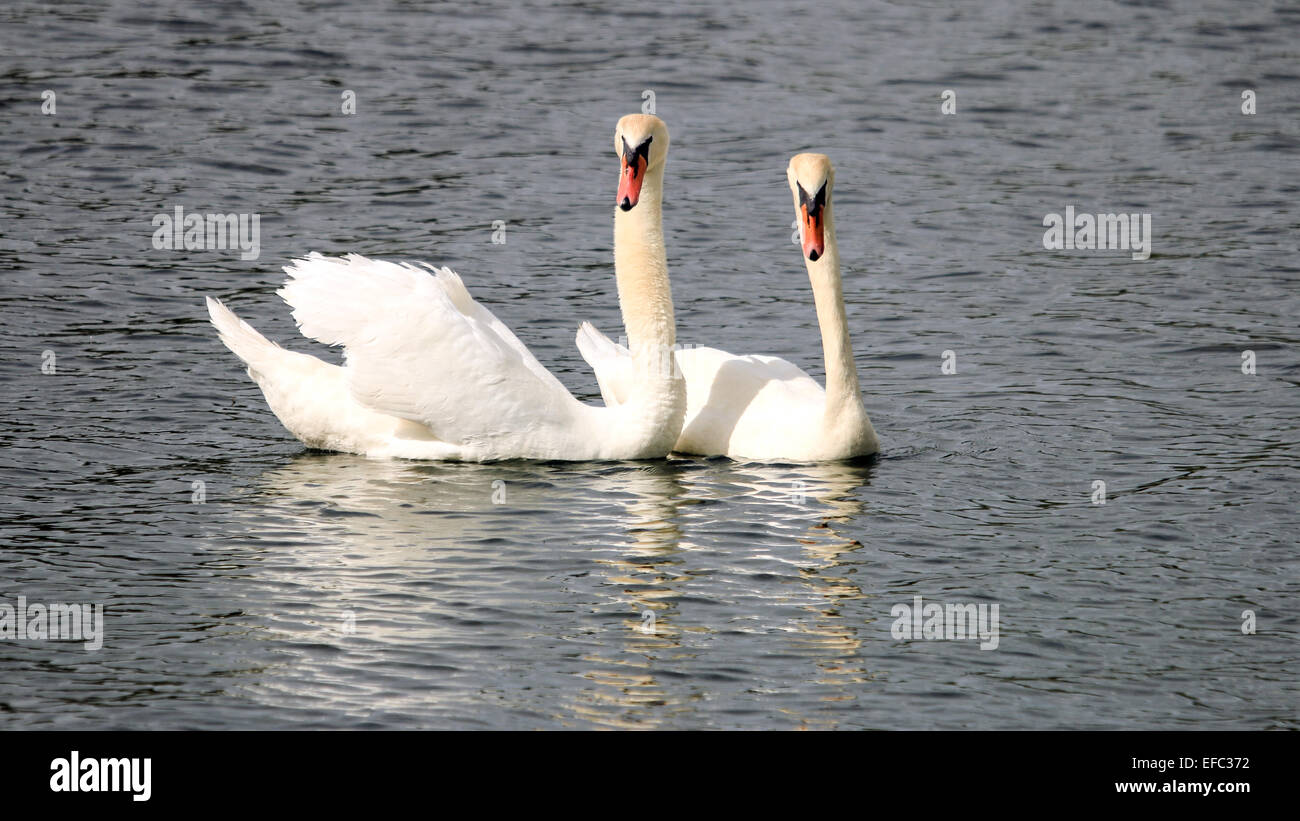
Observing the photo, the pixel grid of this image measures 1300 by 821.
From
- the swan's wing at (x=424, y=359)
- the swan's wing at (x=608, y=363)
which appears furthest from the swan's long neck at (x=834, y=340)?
the swan's wing at (x=424, y=359)

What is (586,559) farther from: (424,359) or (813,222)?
(813,222)

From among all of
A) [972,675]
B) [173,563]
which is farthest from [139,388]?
[972,675]

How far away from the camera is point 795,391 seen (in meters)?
12.1

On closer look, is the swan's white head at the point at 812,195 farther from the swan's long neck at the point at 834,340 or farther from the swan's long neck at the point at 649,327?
the swan's long neck at the point at 649,327

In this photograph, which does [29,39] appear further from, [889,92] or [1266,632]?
[1266,632]

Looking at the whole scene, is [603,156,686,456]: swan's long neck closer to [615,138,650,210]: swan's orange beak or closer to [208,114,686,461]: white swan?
[208,114,686,461]: white swan

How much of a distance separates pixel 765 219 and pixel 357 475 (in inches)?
289

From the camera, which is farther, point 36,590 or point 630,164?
point 630,164

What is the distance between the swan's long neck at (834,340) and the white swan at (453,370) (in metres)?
0.91

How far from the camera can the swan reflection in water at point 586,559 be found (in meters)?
8.71

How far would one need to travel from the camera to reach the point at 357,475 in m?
11.6

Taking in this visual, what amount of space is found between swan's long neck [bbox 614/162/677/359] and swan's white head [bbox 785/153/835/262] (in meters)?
0.91
